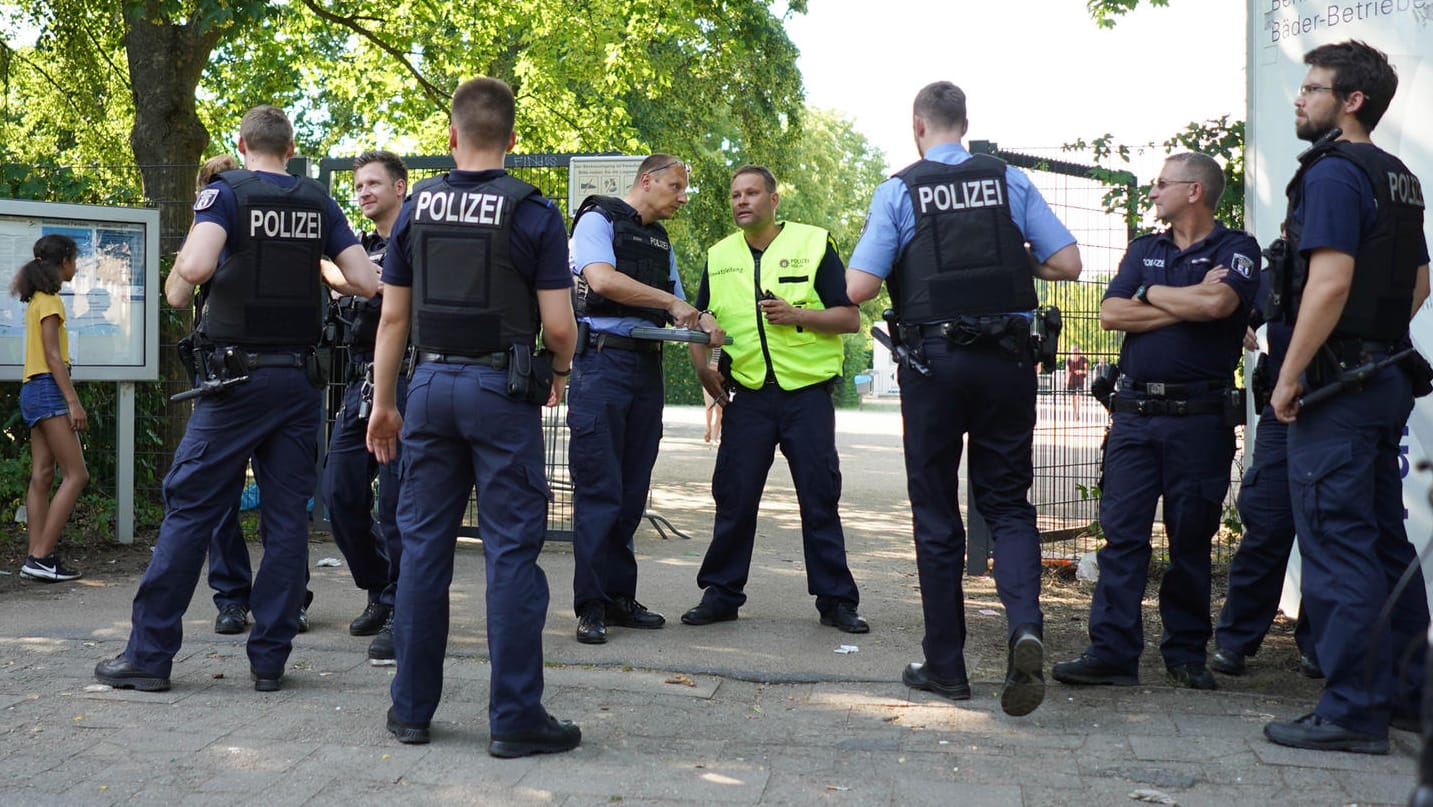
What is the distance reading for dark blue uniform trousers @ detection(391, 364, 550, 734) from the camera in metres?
4.30

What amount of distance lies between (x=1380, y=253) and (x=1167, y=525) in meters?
A: 1.40

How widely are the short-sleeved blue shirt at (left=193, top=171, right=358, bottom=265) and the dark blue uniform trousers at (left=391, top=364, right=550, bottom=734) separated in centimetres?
123

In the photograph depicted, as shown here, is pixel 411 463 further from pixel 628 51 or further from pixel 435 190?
pixel 628 51

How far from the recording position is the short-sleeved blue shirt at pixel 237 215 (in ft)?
16.6

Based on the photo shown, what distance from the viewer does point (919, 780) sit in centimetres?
401

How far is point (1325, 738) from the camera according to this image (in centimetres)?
425

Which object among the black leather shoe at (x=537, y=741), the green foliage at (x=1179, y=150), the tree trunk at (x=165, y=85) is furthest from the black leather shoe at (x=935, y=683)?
the tree trunk at (x=165, y=85)

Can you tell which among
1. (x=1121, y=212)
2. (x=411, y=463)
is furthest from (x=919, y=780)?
(x=1121, y=212)

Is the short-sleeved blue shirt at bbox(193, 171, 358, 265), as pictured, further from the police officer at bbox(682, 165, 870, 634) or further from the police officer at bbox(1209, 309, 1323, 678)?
the police officer at bbox(1209, 309, 1323, 678)

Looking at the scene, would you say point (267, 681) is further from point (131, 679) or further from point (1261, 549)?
point (1261, 549)

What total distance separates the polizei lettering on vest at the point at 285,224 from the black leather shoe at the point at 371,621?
1.83 meters

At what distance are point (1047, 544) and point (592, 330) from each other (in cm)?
408

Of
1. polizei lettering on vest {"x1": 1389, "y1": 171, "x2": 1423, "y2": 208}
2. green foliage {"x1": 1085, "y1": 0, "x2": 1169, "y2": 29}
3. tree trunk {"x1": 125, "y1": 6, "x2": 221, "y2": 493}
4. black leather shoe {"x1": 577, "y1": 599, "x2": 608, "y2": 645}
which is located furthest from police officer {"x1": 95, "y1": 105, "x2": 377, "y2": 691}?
green foliage {"x1": 1085, "y1": 0, "x2": 1169, "y2": 29}

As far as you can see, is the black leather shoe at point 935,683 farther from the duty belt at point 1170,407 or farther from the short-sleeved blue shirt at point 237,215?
the short-sleeved blue shirt at point 237,215
